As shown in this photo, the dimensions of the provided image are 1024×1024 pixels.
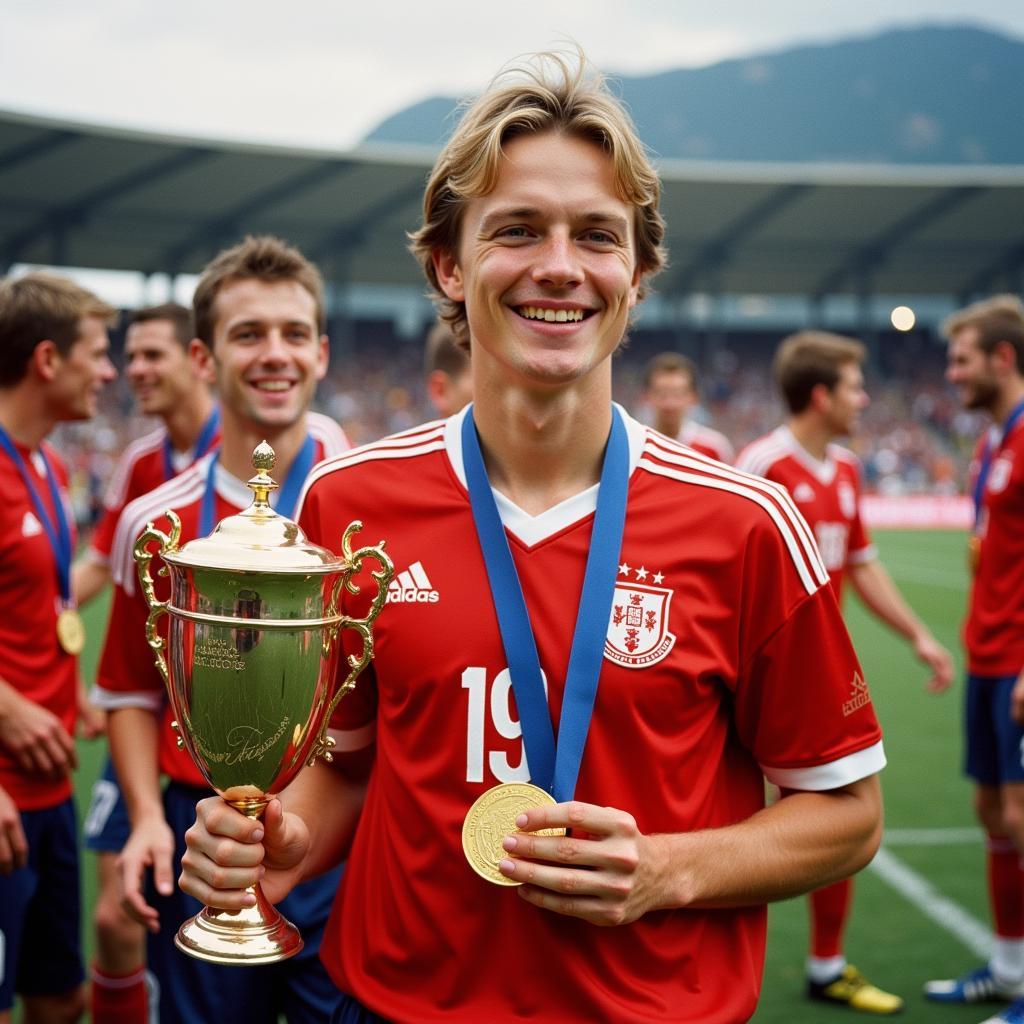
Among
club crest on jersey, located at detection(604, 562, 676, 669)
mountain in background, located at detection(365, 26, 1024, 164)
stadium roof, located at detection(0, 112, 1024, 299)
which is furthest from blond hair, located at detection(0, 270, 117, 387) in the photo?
mountain in background, located at detection(365, 26, 1024, 164)

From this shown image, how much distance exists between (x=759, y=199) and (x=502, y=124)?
32121 mm

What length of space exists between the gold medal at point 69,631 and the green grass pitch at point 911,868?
1725 millimetres

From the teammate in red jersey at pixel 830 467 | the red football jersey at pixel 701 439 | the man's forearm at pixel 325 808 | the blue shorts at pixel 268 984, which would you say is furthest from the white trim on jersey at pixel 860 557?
the man's forearm at pixel 325 808

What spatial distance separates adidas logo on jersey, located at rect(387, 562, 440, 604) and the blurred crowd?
26.5m

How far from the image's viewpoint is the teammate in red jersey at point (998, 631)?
13.7ft

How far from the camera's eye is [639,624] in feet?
5.60

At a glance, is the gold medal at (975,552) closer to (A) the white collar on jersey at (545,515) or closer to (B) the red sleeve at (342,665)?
(A) the white collar on jersey at (545,515)

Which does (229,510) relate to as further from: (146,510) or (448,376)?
(448,376)

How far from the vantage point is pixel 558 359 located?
173cm

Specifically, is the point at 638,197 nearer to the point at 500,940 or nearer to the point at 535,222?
the point at 535,222

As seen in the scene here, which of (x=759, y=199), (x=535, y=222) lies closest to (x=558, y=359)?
(x=535, y=222)

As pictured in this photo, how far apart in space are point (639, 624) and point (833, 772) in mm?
371

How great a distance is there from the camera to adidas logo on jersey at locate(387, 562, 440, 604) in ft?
5.77

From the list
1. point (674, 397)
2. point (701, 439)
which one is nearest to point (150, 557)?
point (674, 397)
